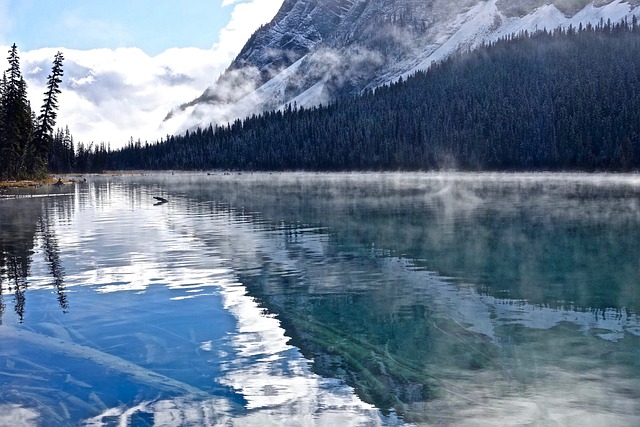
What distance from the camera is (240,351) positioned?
47.6 ft

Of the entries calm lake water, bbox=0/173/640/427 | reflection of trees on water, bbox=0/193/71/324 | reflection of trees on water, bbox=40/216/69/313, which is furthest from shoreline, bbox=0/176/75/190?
calm lake water, bbox=0/173/640/427

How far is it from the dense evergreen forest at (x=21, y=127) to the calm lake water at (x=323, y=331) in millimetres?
71862

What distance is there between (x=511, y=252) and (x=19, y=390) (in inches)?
841

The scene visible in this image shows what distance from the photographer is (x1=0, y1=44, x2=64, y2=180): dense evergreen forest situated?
98.6 m

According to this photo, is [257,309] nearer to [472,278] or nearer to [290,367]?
[290,367]

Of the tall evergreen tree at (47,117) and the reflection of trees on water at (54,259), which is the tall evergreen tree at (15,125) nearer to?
the tall evergreen tree at (47,117)

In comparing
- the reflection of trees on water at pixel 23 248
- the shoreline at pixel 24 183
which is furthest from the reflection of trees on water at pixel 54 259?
the shoreline at pixel 24 183

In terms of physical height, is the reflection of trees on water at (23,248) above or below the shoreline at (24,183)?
below

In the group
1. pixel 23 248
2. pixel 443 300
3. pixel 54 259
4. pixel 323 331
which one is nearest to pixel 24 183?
pixel 23 248

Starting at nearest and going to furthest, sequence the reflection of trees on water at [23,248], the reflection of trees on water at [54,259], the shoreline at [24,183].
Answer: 1. the reflection of trees on water at [54,259]
2. the reflection of trees on water at [23,248]
3. the shoreline at [24,183]

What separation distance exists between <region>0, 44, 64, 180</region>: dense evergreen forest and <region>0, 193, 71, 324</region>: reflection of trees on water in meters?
44.9

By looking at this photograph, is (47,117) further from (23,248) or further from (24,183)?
(23,248)

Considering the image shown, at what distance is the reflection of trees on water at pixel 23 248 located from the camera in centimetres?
2106

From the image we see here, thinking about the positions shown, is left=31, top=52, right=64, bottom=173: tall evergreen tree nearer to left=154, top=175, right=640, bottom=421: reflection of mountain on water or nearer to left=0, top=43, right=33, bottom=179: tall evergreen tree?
left=0, top=43, right=33, bottom=179: tall evergreen tree
